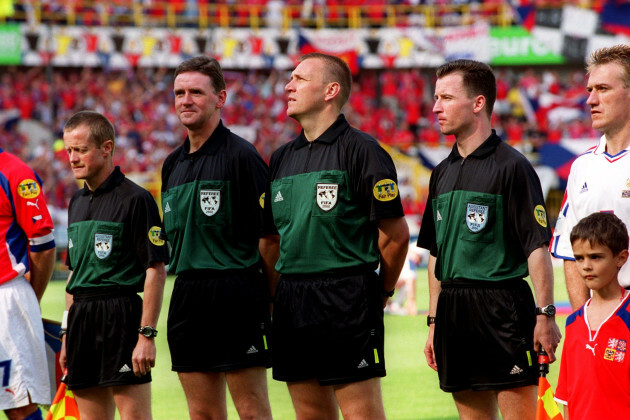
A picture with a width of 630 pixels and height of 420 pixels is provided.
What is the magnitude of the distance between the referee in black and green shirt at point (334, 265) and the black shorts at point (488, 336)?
1.16ft

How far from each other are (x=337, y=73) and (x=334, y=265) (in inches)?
41.4

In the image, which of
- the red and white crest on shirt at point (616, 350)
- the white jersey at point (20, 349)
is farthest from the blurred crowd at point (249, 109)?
the red and white crest on shirt at point (616, 350)

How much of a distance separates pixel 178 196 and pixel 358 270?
1.27 metres

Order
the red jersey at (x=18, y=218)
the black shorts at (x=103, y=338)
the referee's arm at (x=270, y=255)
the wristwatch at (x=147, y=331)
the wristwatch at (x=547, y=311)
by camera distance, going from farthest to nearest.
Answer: the red jersey at (x=18, y=218), the black shorts at (x=103, y=338), the referee's arm at (x=270, y=255), the wristwatch at (x=147, y=331), the wristwatch at (x=547, y=311)

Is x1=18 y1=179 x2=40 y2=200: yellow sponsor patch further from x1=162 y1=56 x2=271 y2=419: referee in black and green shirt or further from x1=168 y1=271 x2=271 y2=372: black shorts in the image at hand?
x1=168 y1=271 x2=271 y2=372: black shorts

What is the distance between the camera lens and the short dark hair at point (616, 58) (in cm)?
465

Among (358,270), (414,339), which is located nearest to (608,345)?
(358,270)

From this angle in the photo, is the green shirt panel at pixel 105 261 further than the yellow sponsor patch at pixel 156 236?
Yes

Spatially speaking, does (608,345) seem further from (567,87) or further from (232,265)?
(567,87)

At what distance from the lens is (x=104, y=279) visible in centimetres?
570

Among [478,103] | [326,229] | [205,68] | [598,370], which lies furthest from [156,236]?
[598,370]

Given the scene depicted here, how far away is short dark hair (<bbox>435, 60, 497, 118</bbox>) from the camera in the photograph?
5.13 metres

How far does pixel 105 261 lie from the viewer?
18.7ft

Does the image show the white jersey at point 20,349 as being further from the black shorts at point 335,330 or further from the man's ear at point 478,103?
the man's ear at point 478,103
